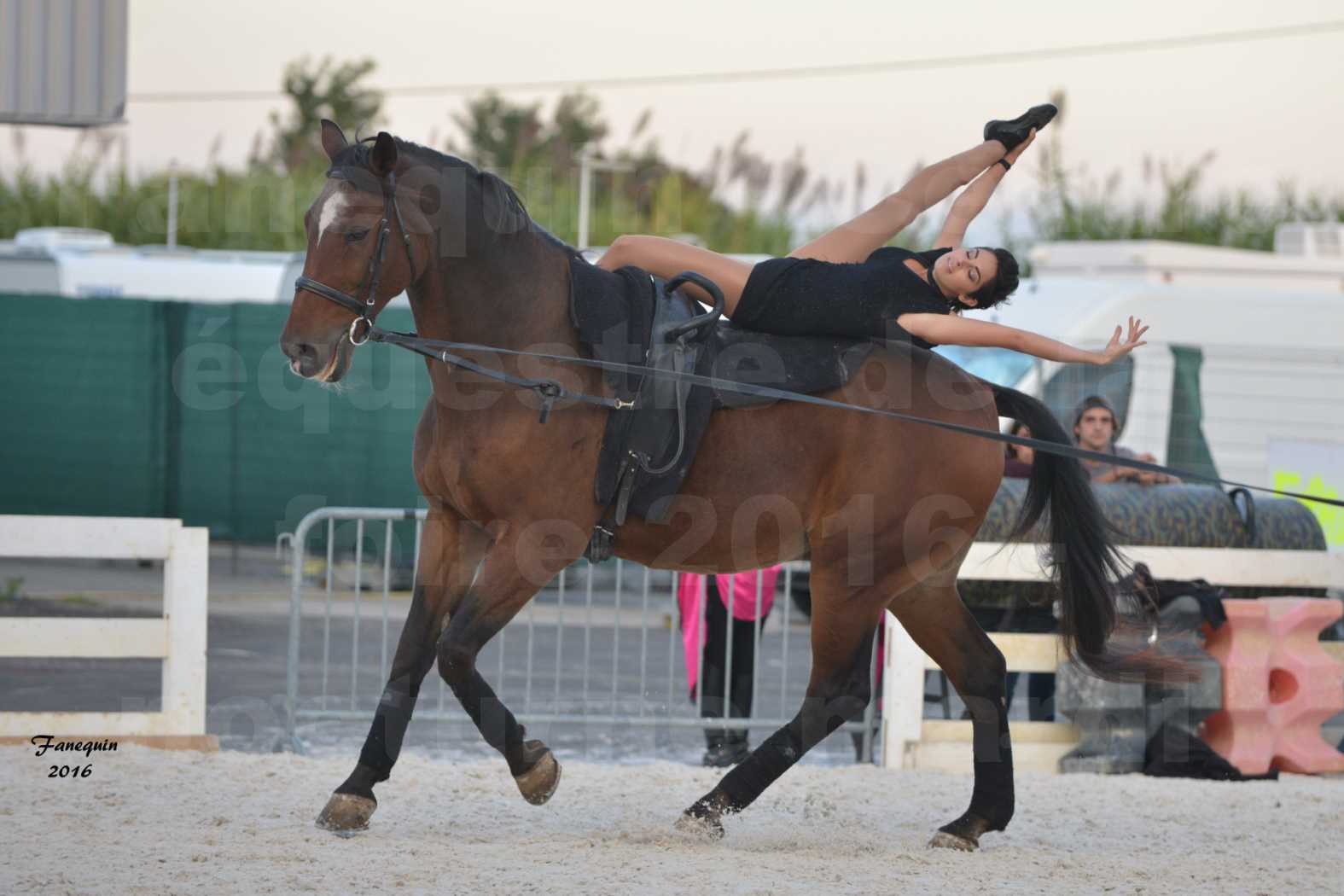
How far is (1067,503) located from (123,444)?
9.96 m

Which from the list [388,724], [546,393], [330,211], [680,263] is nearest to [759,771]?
[388,724]

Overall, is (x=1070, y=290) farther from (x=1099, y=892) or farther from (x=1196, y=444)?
(x=1099, y=892)

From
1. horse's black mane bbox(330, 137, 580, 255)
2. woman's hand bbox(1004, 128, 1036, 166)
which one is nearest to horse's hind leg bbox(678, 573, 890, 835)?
horse's black mane bbox(330, 137, 580, 255)

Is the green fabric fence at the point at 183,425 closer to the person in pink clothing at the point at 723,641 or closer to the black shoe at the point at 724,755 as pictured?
the person in pink clothing at the point at 723,641

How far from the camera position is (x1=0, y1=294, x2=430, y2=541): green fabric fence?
539 inches

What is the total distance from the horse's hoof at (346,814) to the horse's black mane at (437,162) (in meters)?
1.88

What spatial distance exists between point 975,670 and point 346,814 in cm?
222

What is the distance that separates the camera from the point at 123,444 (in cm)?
1378

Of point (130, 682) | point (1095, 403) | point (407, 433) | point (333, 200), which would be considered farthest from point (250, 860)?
point (407, 433)

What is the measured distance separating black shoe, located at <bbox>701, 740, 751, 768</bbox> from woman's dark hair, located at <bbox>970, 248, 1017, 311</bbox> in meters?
2.69

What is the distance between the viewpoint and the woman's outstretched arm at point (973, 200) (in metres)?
5.74

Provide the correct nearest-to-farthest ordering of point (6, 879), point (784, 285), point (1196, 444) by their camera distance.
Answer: point (6, 879)
point (784, 285)
point (1196, 444)

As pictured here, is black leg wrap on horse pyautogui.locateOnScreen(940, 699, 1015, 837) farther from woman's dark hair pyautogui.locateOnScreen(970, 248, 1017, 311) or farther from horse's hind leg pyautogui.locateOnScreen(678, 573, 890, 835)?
woman's dark hair pyautogui.locateOnScreen(970, 248, 1017, 311)

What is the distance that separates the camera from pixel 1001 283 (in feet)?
17.6
